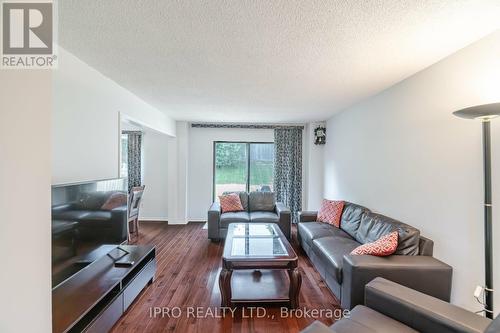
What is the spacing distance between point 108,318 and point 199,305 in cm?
81

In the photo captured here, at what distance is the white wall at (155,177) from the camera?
5621 millimetres

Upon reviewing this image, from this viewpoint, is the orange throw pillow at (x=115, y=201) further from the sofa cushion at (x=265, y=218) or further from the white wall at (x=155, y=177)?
the white wall at (x=155, y=177)

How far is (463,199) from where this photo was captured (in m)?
1.94

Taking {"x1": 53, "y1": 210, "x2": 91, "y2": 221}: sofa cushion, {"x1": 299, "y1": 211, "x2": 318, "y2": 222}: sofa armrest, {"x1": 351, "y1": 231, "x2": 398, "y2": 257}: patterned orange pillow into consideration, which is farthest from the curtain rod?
{"x1": 53, "y1": 210, "x2": 91, "y2": 221}: sofa cushion

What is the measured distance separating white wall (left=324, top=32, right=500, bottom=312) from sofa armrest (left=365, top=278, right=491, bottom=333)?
594 millimetres

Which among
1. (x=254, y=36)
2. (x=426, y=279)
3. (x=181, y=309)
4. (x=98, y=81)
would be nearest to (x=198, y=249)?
(x=181, y=309)

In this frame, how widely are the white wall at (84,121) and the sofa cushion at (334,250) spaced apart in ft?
8.61

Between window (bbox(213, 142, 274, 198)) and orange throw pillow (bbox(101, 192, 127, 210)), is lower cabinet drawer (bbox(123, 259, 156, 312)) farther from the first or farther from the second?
window (bbox(213, 142, 274, 198))

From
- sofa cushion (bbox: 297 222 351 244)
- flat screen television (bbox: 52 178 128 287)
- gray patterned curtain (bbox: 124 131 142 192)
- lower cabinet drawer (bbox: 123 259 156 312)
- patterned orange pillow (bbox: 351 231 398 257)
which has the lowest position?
lower cabinet drawer (bbox: 123 259 156 312)

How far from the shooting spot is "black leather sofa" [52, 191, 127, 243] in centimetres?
172

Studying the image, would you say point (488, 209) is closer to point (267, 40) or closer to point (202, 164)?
point (267, 40)

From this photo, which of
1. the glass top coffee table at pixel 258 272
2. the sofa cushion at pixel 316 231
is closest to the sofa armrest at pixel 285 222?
the sofa cushion at pixel 316 231

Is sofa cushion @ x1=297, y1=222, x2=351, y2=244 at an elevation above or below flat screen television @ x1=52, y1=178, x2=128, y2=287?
below

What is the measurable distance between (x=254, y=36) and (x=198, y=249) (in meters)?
3.29
